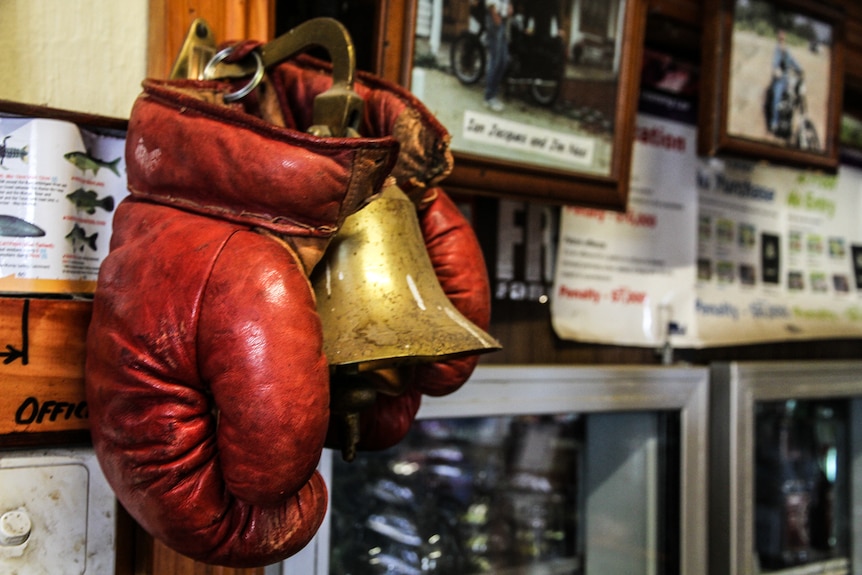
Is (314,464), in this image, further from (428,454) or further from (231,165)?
(428,454)

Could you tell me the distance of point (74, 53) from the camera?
28.8 inches

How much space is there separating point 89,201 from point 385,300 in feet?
1.09

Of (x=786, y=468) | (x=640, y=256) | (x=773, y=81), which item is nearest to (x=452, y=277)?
(x=640, y=256)

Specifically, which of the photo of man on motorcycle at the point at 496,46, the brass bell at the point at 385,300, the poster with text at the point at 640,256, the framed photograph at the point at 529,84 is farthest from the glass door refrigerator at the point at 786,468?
the brass bell at the point at 385,300

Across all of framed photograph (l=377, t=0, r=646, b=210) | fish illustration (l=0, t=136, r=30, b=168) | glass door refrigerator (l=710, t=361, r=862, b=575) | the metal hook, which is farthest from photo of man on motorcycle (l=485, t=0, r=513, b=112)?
glass door refrigerator (l=710, t=361, r=862, b=575)

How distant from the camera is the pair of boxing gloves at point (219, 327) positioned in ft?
1.45

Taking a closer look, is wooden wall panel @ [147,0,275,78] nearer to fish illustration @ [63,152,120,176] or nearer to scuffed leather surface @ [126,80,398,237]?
fish illustration @ [63,152,120,176]

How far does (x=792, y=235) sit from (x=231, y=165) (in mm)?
1598

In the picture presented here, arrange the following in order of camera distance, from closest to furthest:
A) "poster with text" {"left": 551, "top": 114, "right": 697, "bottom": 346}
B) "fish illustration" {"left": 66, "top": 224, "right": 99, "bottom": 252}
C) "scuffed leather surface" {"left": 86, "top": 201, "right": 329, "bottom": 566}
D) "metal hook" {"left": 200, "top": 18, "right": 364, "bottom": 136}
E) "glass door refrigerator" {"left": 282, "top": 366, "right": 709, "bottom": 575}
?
"scuffed leather surface" {"left": 86, "top": 201, "right": 329, "bottom": 566}
"metal hook" {"left": 200, "top": 18, "right": 364, "bottom": 136}
"fish illustration" {"left": 66, "top": 224, "right": 99, "bottom": 252}
"glass door refrigerator" {"left": 282, "top": 366, "right": 709, "bottom": 575}
"poster with text" {"left": 551, "top": 114, "right": 697, "bottom": 346}

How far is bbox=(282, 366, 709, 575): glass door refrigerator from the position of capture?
1.17 metres

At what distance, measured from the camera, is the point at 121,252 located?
0.51 m

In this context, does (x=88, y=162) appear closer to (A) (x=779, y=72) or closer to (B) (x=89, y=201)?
(B) (x=89, y=201)

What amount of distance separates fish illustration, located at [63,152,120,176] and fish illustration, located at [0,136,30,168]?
0.03 meters

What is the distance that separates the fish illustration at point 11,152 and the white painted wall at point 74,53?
0.08m
